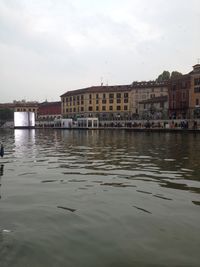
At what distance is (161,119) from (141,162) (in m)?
76.1

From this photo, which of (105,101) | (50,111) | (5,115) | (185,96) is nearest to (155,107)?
(185,96)

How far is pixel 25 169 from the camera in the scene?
2227 centimetres

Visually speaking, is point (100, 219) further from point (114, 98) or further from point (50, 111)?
point (50, 111)

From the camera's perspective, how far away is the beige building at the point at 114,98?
138125 millimetres

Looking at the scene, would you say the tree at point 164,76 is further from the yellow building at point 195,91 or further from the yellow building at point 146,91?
the yellow building at point 195,91

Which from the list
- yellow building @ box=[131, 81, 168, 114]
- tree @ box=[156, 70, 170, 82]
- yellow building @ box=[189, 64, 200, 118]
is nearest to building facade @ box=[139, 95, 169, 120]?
yellow building @ box=[131, 81, 168, 114]

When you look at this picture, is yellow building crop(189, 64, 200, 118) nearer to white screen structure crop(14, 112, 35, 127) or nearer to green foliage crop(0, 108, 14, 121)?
white screen structure crop(14, 112, 35, 127)

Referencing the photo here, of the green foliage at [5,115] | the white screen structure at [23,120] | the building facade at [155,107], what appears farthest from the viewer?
the green foliage at [5,115]

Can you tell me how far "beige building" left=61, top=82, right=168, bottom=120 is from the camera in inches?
5438

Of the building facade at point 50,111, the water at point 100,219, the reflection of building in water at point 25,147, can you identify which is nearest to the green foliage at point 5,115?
the building facade at point 50,111

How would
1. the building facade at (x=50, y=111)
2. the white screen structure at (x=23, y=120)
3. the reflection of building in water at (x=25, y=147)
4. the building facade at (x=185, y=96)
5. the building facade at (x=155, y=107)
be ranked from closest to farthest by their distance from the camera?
the reflection of building in water at (x=25, y=147)
the building facade at (x=185, y=96)
the building facade at (x=155, y=107)
the white screen structure at (x=23, y=120)
the building facade at (x=50, y=111)

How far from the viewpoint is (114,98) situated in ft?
479

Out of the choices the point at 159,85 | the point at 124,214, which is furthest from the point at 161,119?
the point at 124,214

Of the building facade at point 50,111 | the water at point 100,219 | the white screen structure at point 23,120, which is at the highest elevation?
the building facade at point 50,111
